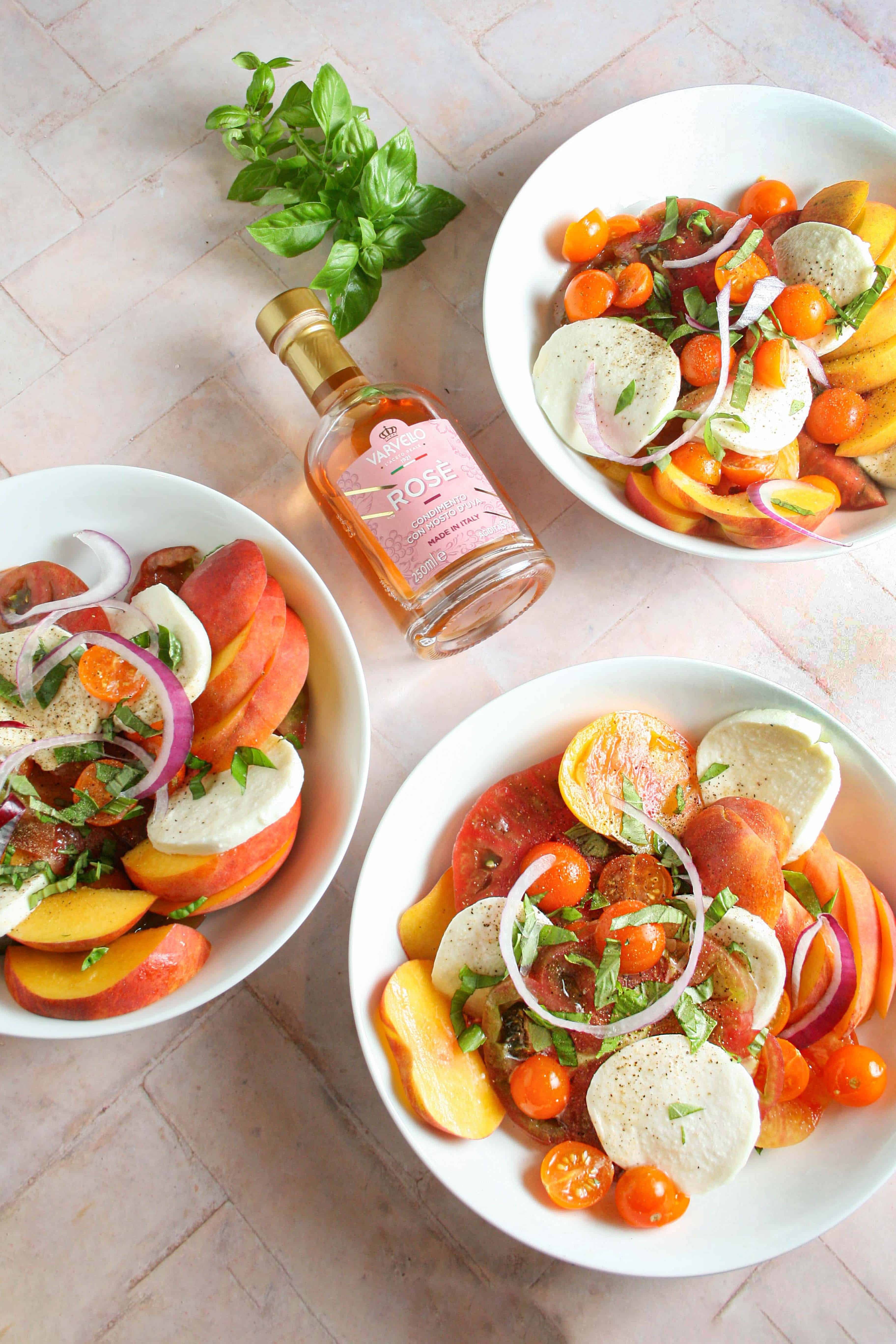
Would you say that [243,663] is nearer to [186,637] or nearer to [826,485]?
[186,637]

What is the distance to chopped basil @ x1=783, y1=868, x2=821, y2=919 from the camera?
3.43ft

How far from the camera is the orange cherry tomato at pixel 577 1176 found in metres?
0.97

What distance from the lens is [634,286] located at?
1.15 meters

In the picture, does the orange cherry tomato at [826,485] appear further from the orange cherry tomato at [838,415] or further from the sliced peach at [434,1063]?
the sliced peach at [434,1063]

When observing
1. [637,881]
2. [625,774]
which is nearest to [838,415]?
[625,774]

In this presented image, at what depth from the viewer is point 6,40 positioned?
1.33 meters

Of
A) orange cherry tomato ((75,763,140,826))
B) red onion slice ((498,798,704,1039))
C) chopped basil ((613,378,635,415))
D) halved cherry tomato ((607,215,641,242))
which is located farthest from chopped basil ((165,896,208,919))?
halved cherry tomato ((607,215,641,242))

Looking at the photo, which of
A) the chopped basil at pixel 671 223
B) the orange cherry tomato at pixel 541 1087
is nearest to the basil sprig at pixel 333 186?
the chopped basil at pixel 671 223

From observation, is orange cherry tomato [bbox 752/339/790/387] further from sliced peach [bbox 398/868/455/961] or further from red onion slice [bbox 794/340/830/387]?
sliced peach [bbox 398/868/455/961]

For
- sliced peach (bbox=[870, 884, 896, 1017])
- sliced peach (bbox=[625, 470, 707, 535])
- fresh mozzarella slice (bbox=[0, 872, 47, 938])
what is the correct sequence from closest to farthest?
fresh mozzarella slice (bbox=[0, 872, 47, 938]) < sliced peach (bbox=[870, 884, 896, 1017]) < sliced peach (bbox=[625, 470, 707, 535])

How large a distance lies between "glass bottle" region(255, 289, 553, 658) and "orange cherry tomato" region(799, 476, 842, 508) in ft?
1.15

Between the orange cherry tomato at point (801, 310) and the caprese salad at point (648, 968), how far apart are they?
483 mm

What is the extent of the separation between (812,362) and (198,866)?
97 centimetres

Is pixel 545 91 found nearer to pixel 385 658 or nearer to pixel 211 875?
pixel 385 658
